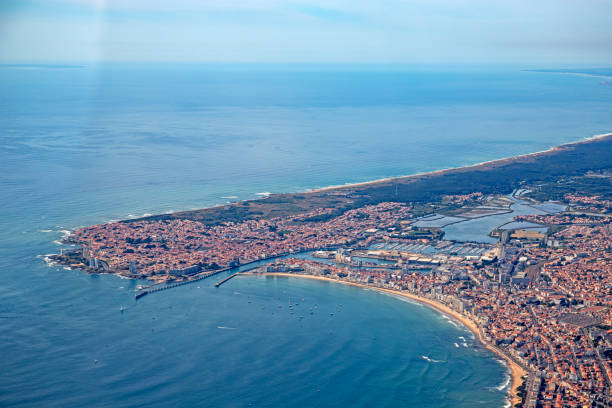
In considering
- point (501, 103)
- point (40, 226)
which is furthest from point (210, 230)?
point (501, 103)

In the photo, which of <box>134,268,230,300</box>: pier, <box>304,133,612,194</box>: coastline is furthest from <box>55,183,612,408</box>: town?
<box>304,133,612,194</box>: coastline

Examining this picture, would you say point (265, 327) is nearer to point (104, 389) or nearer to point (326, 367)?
point (326, 367)

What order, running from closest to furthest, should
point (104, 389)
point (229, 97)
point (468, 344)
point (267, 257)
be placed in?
1. point (104, 389)
2. point (468, 344)
3. point (267, 257)
4. point (229, 97)

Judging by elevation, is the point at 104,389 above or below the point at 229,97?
below

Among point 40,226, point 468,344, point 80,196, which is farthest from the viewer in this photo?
point 80,196

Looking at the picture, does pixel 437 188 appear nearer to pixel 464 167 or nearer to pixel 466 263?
pixel 464 167

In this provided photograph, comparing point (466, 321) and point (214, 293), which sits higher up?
point (214, 293)

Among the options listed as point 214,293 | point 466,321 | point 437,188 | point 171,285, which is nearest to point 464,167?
point 437,188

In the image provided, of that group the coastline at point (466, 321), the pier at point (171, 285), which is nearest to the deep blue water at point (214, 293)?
the coastline at point (466, 321)
